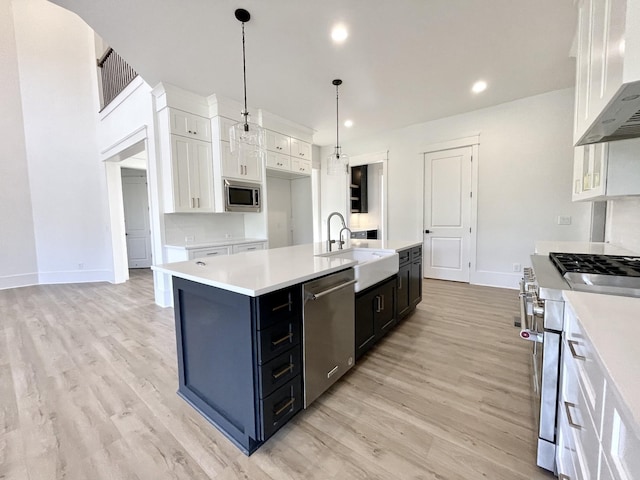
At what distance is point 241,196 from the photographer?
4086 millimetres

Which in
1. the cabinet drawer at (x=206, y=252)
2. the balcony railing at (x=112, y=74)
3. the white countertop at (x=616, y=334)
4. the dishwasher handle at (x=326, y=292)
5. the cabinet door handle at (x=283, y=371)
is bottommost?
the cabinet door handle at (x=283, y=371)

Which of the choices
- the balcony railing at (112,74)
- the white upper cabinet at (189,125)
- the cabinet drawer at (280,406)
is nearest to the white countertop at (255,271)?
the cabinet drawer at (280,406)

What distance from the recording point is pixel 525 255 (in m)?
4.07

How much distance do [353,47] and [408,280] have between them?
2.46 metres

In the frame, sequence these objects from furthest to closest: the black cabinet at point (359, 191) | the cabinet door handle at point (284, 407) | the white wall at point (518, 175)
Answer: the black cabinet at point (359, 191) → the white wall at point (518, 175) → the cabinet door handle at point (284, 407)

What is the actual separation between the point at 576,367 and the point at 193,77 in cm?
411

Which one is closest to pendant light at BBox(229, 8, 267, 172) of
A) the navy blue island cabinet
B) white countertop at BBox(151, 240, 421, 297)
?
white countertop at BBox(151, 240, 421, 297)

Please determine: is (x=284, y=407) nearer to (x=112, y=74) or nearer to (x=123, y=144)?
(x=123, y=144)

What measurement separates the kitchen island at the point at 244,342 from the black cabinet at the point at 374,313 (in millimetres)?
535

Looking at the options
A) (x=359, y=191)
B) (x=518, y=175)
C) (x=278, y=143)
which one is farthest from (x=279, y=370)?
(x=359, y=191)

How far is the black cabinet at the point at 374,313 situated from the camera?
2.09 metres

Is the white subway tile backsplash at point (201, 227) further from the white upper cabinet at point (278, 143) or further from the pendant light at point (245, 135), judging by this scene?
the pendant light at point (245, 135)

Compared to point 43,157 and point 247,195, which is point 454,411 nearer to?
point 247,195

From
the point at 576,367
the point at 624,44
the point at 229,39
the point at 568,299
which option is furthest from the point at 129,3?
the point at 576,367
